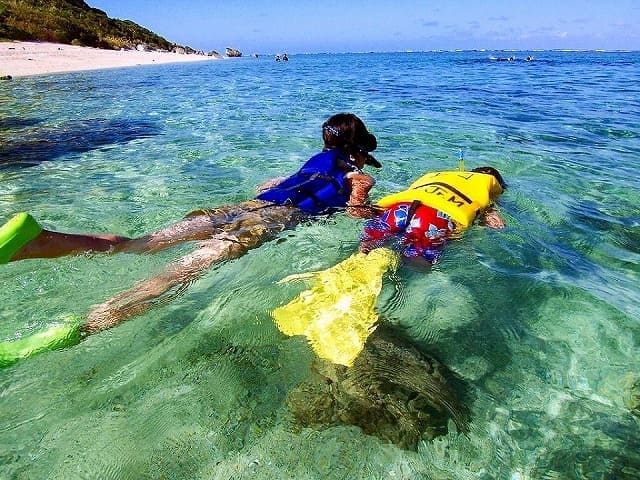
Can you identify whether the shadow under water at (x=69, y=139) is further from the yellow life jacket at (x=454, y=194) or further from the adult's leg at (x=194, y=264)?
the yellow life jacket at (x=454, y=194)

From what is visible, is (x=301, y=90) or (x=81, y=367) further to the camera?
(x=301, y=90)

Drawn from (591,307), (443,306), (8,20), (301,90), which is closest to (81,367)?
(443,306)

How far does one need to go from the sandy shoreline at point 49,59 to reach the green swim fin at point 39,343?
2728 centimetres

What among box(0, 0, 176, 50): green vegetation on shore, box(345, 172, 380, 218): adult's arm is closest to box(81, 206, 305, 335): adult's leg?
box(345, 172, 380, 218): adult's arm

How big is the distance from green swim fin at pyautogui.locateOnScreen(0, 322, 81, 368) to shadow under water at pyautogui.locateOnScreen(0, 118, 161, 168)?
5.85 metres

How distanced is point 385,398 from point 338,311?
0.73 metres

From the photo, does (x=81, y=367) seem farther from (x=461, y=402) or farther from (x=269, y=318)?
(x=461, y=402)

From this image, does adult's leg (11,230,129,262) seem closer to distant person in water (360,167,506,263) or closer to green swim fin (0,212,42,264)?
green swim fin (0,212,42,264)

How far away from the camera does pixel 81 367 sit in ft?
8.44

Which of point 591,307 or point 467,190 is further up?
point 467,190

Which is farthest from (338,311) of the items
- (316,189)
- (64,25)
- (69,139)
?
(64,25)

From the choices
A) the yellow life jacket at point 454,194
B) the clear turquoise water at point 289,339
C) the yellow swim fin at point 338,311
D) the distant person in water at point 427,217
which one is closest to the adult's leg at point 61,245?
the clear turquoise water at point 289,339

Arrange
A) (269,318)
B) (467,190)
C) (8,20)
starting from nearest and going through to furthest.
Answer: (269,318) < (467,190) < (8,20)

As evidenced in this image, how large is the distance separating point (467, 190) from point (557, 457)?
265 centimetres
